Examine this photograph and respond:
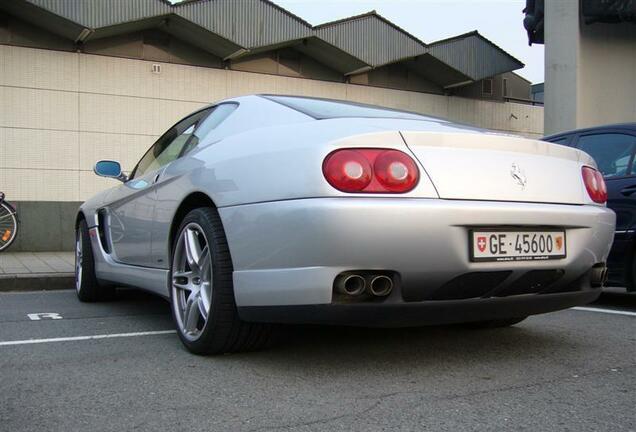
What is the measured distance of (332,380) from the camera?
9.57 feet

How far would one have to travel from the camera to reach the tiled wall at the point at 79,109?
33.4 ft

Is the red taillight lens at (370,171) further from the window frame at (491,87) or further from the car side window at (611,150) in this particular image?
the window frame at (491,87)

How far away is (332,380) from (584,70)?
12.1 meters

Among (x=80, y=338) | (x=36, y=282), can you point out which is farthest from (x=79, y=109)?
(x=80, y=338)

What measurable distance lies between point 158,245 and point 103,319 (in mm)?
1161

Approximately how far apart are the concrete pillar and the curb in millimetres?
9826

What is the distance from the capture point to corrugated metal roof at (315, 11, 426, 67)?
39.5 ft

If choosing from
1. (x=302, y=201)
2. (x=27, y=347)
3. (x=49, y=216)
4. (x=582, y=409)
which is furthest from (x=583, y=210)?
(x=49, y=216)

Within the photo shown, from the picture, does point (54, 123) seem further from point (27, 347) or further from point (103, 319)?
point (27, 347)

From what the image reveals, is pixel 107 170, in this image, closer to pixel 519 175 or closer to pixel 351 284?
pixel 351 284

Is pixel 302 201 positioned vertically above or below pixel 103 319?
above

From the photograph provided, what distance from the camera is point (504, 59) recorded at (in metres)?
14.1

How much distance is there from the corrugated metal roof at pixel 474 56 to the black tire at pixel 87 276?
9323 millimetres

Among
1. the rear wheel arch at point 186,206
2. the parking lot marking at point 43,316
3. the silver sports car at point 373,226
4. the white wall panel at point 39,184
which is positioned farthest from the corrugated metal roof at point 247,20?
the silver sports car at point 373,226
